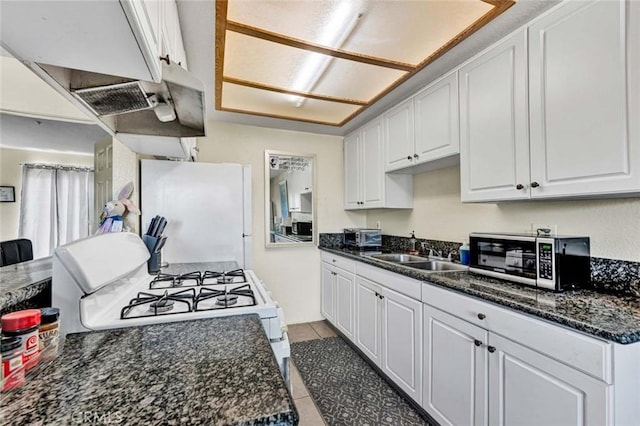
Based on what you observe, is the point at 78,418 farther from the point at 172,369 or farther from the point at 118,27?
the point at 118,27

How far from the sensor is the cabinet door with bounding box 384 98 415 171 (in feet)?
7.39

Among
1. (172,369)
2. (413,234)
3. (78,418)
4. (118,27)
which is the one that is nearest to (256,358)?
(172,369)

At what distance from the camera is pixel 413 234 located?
274 centimetres

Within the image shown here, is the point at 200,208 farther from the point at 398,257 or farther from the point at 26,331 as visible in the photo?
the point at 398,257

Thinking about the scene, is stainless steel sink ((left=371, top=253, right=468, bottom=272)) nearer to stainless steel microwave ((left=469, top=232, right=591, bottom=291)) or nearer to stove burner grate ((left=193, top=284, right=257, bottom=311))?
stainless steel microwave ((left=469, top=232, right=591, bottom=291))

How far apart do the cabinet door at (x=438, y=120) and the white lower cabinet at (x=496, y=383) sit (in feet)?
3.50

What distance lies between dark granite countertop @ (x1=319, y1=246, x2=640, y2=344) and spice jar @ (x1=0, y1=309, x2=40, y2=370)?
153cm

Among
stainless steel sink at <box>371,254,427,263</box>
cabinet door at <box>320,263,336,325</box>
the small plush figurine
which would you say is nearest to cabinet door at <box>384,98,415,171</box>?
stainless steel sink at <box>371,254,427,263</box>

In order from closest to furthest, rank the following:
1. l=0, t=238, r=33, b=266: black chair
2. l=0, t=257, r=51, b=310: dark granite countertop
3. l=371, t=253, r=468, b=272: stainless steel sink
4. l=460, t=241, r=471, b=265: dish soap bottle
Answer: l=0, t=257, r=51, b=310: dark granite countertop < l=0, t=238, r=33, b=266: black chair < l=460, t=241, r=471, b=265: dish soap bottle < l=371, t=253, r=468, b=272: stainless steel sink

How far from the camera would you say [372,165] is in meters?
2.81

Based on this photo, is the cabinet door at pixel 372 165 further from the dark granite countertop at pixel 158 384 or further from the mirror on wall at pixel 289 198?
the dark granite countertop at pixel 158 384

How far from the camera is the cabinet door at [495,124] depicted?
1.47 meters

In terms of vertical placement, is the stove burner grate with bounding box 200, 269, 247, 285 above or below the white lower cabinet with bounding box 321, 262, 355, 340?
above

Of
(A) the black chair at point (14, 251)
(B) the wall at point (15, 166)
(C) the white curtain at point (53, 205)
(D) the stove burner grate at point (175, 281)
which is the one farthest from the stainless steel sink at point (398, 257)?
(B) the wall at point (15, 166)
